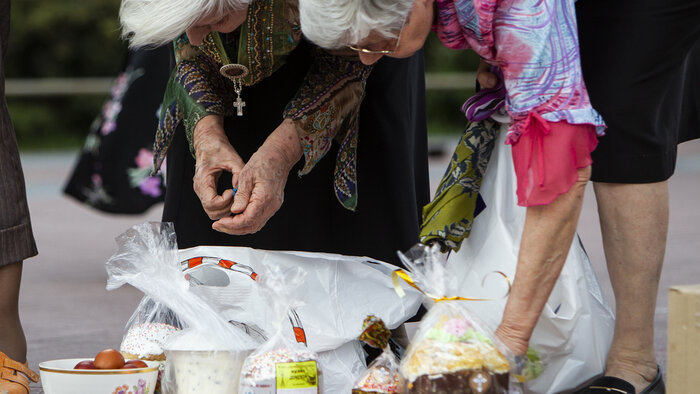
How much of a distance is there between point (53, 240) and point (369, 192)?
4077mm

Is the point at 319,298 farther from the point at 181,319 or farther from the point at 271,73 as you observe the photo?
the point at 271,73

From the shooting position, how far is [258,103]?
278 centimetres

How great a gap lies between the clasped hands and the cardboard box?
3.03ft

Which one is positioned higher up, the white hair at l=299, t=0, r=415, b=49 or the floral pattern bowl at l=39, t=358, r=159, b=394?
the white hair at l=299, t=0, r=415, b=49

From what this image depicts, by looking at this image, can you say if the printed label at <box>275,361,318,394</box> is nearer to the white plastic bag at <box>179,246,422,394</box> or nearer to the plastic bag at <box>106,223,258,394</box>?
the plastic bag at <box>106,223,258,394</box>

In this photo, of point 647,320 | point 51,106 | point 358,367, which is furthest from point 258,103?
point 51,106

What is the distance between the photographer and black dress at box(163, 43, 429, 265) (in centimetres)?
280

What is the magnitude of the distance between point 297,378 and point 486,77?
0.84m

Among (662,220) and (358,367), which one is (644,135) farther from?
(358,367)

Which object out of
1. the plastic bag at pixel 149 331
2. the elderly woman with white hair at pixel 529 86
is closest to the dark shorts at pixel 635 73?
the elderly woman with white hair at pixel 529 86

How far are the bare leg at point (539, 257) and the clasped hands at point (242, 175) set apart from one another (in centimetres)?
65

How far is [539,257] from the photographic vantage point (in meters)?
1.95

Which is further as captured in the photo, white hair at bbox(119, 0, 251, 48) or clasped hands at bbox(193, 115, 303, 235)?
clasped hands at bbox(193, 115, 303, 235)

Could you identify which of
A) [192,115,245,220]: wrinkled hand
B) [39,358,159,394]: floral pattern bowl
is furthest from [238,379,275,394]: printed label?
[192,115,245,220]: wrinkled hand
